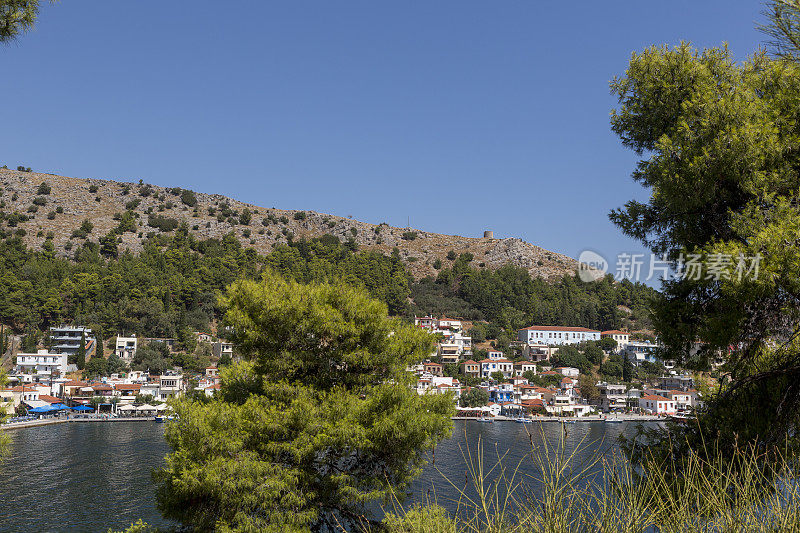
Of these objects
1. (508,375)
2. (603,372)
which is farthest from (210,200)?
(603,372)

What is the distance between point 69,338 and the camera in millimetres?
50344

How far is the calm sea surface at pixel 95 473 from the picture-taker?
1587 cm

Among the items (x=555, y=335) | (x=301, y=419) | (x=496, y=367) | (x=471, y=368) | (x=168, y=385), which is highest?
(x=301, y=419)

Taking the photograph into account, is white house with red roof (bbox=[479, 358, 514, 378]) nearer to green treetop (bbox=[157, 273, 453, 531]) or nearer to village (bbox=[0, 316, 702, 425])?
village (bbox=[0, 316, 702, 425])

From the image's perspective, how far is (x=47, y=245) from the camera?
222ft

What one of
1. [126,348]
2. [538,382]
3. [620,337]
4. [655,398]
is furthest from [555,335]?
[126,348]

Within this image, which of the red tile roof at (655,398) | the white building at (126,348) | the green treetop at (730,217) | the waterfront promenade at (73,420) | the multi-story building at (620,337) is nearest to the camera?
the green treetop at (730,217)

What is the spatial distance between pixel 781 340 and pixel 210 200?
321 feet

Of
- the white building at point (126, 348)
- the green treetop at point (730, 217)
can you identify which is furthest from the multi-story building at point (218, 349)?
the green treetop at point (730, 217)

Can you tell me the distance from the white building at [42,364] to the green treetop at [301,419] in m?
45.7

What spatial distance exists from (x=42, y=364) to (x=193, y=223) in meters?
41.5

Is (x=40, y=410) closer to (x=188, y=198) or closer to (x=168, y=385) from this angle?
(x=168, y=385)

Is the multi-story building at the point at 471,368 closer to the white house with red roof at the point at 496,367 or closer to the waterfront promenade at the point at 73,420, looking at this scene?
the white house with red roof at the point at 496,367

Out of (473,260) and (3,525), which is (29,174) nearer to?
(473,260)
